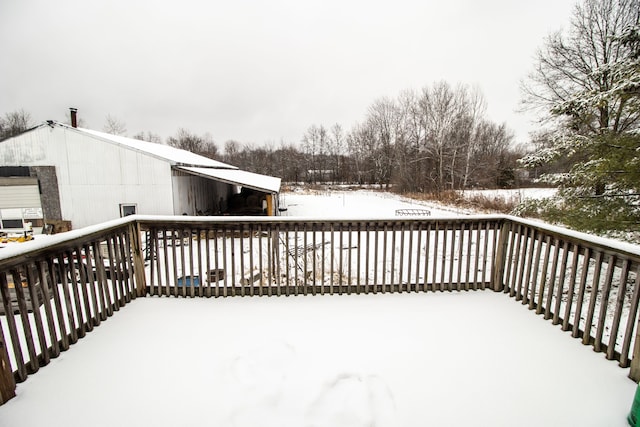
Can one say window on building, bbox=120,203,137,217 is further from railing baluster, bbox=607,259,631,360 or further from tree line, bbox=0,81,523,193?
tree line, bbox=0,81,523,193

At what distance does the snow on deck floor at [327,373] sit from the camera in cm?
178

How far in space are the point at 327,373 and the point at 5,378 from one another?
2.21 meters

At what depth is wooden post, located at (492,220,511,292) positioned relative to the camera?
12.1 feet

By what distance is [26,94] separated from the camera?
1777 inches

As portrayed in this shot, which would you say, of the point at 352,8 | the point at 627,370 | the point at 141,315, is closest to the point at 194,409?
the point at 141,315

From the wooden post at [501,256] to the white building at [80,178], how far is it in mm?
11132

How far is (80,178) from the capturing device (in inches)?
522

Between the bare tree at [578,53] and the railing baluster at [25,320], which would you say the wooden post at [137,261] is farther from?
the bare tree at [578,53]

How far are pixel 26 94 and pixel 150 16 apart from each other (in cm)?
4660

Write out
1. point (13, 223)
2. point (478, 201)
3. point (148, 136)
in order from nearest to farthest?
point (13, 223), point (478, 201), point (148, 136)

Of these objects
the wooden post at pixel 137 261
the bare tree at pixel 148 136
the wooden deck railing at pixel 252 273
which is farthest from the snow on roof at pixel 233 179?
the bare tree at pixel 148 136

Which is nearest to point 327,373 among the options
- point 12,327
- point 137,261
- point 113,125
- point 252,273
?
point 252,273

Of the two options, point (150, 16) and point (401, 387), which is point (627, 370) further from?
point (150, 16)

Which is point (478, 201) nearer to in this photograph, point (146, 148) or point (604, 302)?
point (604, 302)
